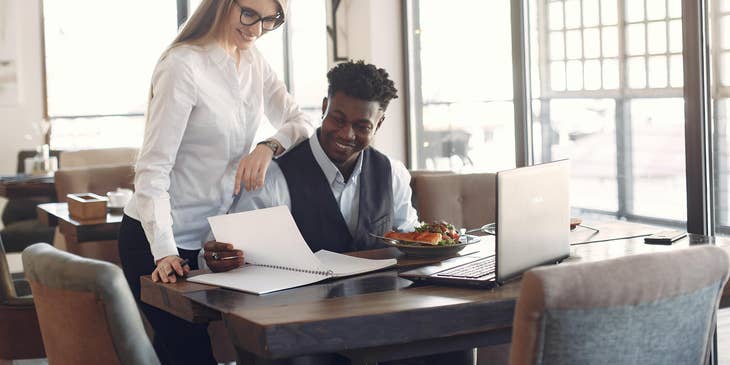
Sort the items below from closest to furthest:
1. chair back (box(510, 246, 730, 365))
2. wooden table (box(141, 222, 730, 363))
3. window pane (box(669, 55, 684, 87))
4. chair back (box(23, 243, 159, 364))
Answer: chair back (box(510, 246, 730, 365)), wooden table (box(141, 222, 730, 363)), chair back (box(23, 243, 159, 364)), window pane (box(669, 55, 684, 87))

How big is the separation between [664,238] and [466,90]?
293 centimetres

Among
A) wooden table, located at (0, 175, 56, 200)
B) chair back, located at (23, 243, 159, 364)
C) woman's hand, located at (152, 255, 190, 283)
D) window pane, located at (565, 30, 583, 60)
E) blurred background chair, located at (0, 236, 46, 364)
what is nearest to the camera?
chair back, located at (23, 243, 159, 364)

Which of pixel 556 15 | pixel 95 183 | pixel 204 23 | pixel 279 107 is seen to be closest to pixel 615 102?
pixel 556 15

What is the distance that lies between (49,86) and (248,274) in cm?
469

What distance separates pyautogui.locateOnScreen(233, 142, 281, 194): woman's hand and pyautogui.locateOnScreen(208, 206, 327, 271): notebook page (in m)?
0.20

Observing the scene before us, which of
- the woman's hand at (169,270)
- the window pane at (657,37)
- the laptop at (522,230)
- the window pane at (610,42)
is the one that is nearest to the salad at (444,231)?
the laptop at (522,230)

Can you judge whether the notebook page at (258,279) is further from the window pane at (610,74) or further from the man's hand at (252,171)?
the window pane at (610,74)

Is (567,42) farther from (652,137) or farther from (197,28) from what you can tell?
(197,28)

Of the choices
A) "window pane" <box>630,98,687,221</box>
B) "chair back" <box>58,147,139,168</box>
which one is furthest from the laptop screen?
"chair back" <box>58,147,139,168</box>

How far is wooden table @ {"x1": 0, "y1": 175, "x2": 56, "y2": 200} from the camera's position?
4.75 m

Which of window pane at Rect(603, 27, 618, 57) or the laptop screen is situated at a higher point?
window pane at Rect(603, 27, 618, 57)

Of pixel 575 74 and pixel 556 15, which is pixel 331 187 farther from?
pixel 556 15

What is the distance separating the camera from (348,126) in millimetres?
2205

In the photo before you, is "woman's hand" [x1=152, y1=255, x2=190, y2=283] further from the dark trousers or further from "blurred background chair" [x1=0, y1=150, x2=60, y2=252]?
"blurred background chair" [x1=0, y1=150, x2=60, y2=252]
